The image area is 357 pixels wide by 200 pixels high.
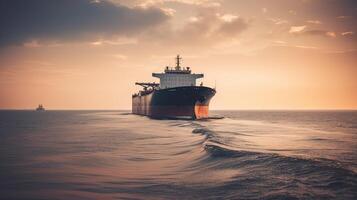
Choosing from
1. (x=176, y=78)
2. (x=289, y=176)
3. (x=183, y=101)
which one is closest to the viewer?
(x=289, y=176)

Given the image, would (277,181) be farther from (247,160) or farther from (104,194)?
(104,194)

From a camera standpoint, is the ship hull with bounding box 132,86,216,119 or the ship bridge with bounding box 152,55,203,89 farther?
the ship bridge with bounding box 152,55,203,89

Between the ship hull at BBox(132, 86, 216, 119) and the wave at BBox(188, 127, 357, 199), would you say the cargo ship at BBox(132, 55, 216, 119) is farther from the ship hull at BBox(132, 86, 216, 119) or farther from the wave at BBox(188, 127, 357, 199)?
the wave at BBox(188, 127, 357, 199)

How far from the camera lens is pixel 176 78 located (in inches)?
2518

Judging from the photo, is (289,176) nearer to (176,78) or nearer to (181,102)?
(181,102)

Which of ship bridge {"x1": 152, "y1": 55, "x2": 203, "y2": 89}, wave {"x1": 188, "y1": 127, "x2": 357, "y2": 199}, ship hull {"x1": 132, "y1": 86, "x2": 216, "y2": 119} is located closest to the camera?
wave {"x1": 188, "y1": 127, "x2": 357, "y2": 199}

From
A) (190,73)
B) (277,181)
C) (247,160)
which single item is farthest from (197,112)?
(277,181)

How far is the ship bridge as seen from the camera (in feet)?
209

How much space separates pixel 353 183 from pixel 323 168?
5.77 ft

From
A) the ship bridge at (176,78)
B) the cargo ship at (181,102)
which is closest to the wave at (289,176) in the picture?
the cargo ship at (181,102)

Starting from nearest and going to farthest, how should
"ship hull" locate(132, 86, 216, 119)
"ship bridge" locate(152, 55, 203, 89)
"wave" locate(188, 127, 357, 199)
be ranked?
"wave" locate(188, 127, 357, 199), "ship hull" locate(132, 86, 216, 119), "ship bridge" locate(152, 55, 203, 89)

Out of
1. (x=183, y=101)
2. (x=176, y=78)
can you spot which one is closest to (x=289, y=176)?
(x=183, y=101)

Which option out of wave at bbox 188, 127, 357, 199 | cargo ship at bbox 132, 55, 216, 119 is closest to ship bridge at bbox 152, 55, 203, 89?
cargo ship at bbox 132, 55, 216, 119

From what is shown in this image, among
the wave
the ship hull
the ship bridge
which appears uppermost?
the ship bridge
